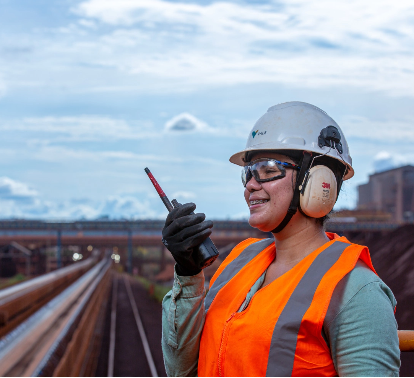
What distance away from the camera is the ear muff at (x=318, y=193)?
2100 mm

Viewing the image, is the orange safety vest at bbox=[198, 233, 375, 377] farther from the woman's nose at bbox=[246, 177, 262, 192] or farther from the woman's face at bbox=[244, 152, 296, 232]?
the woman's nose at bbox=[246, 177, 262, 192]

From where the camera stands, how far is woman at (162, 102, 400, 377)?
1.71 meters

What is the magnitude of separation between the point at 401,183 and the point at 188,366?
6947 cm

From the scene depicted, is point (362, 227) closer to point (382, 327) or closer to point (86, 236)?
point (86, 236)

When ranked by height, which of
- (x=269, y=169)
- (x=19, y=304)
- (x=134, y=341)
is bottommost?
(x=134, y=341)

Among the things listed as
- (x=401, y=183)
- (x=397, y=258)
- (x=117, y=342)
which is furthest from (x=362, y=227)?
(x=117, y=342)

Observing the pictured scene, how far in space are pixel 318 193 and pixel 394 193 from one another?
72.1 m

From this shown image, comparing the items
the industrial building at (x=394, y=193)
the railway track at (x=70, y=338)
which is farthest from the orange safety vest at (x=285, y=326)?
the industrial building at (x=394, y=193)

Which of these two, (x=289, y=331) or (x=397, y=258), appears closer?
(x=289, y=331)

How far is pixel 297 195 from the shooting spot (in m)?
2.13

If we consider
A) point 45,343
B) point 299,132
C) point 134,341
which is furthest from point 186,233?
point 134,341

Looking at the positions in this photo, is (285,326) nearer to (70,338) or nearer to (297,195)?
(297,195)

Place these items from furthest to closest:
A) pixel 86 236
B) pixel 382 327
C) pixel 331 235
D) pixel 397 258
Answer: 1. pixel 86 236
2. pixel 397 258
3. pixel 331 235
4. pixel 382 327

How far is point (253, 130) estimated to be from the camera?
94.3 inches
